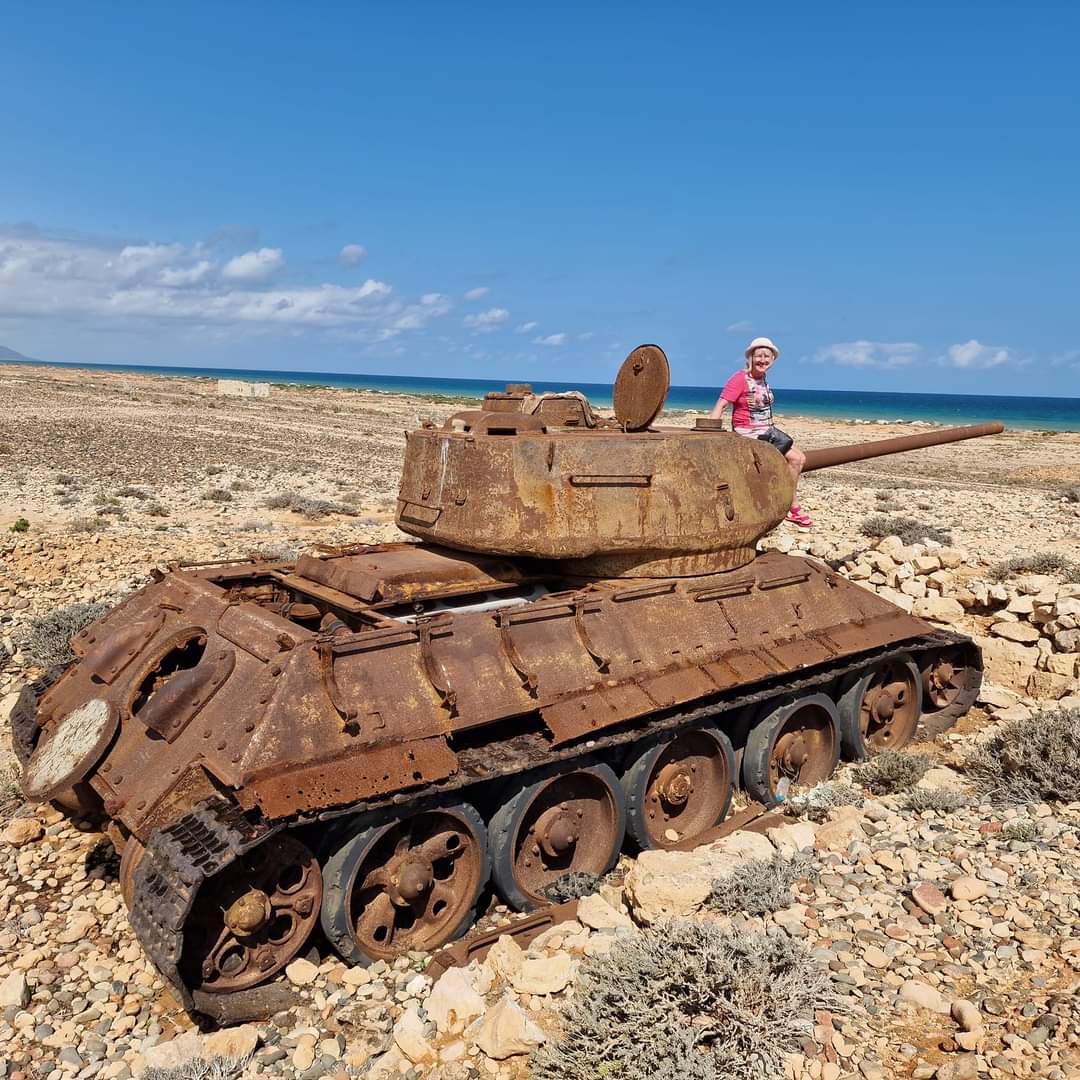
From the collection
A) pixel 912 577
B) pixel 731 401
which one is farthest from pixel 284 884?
pixel 912 577

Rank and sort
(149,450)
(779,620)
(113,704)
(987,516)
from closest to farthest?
(113,704), (779,620), (987,516), (149,450)

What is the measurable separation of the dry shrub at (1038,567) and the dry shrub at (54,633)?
35.8 feet

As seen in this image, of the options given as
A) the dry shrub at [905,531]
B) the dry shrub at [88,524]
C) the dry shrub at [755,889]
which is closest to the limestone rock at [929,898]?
the dry shrub at [755,889]

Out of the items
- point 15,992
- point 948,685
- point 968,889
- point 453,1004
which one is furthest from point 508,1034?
point 948,685

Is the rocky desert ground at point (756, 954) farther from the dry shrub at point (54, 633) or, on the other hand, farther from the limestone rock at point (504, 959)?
the dry shrub at point (54, 633)

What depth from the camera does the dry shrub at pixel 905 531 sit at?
14.9 meters

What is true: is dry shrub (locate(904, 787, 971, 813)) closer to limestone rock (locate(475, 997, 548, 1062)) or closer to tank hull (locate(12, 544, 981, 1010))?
tank hull (locate(12, 544, 981, 1010))

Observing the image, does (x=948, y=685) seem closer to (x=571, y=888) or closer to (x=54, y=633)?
(x=571, y=888)

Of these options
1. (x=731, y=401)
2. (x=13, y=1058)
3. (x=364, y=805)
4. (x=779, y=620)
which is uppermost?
(x=731, y=401)

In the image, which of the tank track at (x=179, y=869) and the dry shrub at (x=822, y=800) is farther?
the dry shrub at (x=822, y=800)

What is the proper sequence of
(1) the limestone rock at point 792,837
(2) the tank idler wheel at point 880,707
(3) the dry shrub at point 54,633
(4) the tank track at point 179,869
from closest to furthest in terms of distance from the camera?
(4) the tank track at point 179,869 → (1) the limestone rock at point 792,837 → (2) the tank idler wheel at point 880,707 → (3) the dry shrub at point 54,633

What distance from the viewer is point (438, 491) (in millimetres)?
7191

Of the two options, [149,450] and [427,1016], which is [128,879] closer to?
[427,1016]

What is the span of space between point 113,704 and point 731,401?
18.9 feet
